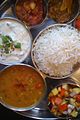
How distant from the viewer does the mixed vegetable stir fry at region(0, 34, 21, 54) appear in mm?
2378

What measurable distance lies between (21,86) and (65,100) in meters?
0.35

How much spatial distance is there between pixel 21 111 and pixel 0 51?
50 centimetres

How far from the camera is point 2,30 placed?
2.39 m

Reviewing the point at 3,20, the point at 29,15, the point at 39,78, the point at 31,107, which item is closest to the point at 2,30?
the point at 3,20

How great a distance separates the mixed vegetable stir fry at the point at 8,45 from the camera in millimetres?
2378

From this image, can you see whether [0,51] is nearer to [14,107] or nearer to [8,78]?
[8,78]

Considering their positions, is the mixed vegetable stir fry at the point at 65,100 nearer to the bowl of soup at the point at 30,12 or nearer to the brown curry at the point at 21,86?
the brown curry at the point at 21,86

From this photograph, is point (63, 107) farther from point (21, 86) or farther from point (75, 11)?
point (75, 11)

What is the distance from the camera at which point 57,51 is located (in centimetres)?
239

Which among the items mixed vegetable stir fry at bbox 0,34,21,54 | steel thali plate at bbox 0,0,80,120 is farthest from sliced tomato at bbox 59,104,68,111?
mixed vegetable stir fry at bbox 0,34,21,54

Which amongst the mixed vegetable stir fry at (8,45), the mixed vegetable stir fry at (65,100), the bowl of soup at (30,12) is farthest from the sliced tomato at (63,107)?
the bowl of soup at (30,12)

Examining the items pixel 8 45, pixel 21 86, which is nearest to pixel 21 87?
pixel 21 86

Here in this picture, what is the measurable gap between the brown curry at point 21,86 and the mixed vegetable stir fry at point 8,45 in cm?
14

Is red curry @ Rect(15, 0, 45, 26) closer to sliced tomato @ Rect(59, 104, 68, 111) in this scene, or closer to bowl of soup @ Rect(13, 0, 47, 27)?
bowl of soup @ Rect(13, 0, 47, 27)
